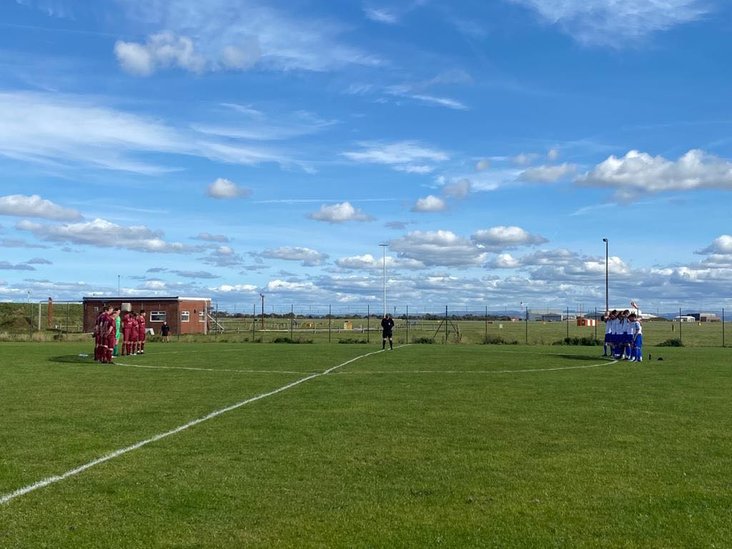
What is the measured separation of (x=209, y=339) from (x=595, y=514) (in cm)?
4677

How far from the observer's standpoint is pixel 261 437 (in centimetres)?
1131

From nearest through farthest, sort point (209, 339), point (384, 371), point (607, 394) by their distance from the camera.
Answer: point (607, 394) → point (384, 371) → point (209, 339)

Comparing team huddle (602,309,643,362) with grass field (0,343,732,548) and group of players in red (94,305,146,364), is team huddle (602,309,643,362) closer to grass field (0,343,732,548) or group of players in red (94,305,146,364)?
grass field (0,343,732,548)

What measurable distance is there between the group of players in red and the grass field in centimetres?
763

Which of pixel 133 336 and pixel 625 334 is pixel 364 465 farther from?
pixel 133 336

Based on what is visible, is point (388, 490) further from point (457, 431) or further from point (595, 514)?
point (457, 431)

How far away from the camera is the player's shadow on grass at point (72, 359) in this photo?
90.1ft

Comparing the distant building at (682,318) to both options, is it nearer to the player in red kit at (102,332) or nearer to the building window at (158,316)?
the building window at (158,316)

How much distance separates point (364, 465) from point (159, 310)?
58.3 meters

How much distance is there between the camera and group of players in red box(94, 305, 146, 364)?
26.6 meters

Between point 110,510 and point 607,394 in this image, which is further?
point 607,394

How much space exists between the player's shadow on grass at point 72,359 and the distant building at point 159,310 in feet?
108

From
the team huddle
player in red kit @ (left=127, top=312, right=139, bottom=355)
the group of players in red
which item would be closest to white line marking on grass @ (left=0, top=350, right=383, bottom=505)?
the group of players in red

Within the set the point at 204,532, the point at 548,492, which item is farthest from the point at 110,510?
the point at 548,492
